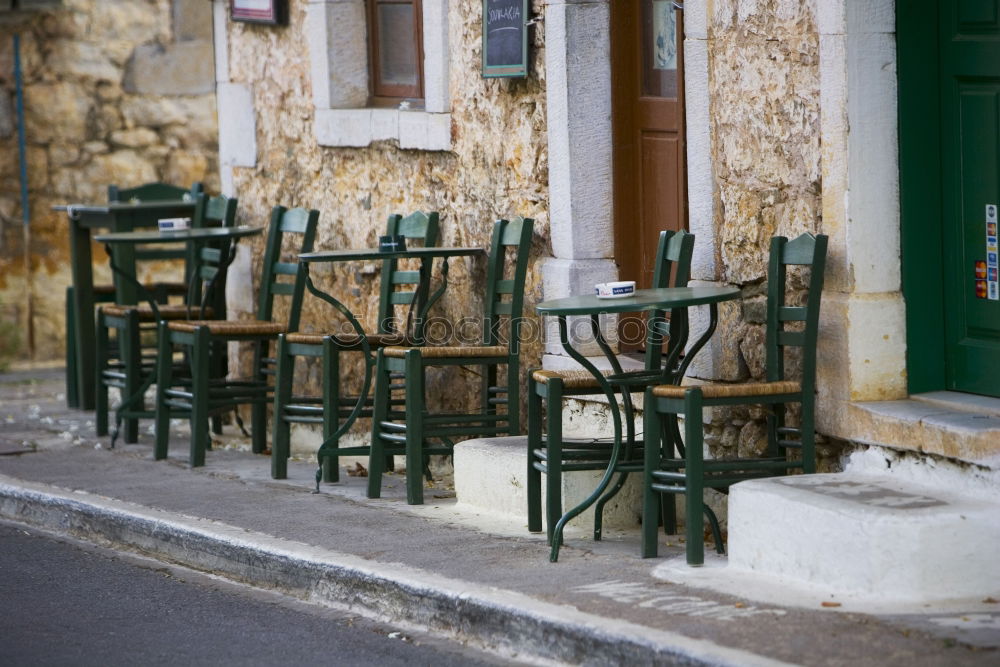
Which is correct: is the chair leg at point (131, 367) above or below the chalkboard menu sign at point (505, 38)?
below

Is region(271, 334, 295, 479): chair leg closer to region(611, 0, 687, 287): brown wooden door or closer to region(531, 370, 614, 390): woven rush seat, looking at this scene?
region(611, 0, 687, 287): brown wooden door

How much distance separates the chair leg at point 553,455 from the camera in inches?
243

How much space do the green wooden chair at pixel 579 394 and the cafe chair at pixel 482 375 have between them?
30.9 inches

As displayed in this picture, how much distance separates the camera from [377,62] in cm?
907

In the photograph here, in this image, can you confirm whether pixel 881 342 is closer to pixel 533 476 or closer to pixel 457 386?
pixel 533 476

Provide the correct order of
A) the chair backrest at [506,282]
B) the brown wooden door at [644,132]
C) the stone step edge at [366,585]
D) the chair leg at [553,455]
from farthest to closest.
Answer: the chair backrest at [506,282] → the brown wooden door at [644,132] → the chair leg at [553,455] → the stone step edge at [366,585]

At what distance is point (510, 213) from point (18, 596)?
2.89 meters

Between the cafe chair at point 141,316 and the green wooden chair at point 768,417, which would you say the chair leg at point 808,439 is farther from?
the cafe chair at point 141,316

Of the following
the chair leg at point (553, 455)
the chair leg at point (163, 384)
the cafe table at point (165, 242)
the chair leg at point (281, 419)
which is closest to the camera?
the chair leg at point (553, 455)

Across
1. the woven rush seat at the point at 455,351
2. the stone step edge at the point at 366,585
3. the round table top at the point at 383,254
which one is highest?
the round table top at the point at 383,254

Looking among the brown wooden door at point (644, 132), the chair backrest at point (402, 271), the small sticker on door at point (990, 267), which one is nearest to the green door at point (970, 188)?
the small sticker on door at point (990, 267)

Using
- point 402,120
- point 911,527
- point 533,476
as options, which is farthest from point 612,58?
point 911,527

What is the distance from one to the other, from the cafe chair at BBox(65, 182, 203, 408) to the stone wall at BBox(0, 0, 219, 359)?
1459 millimetres

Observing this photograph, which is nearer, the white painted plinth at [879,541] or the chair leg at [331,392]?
the white painted plinth at [879,541]
